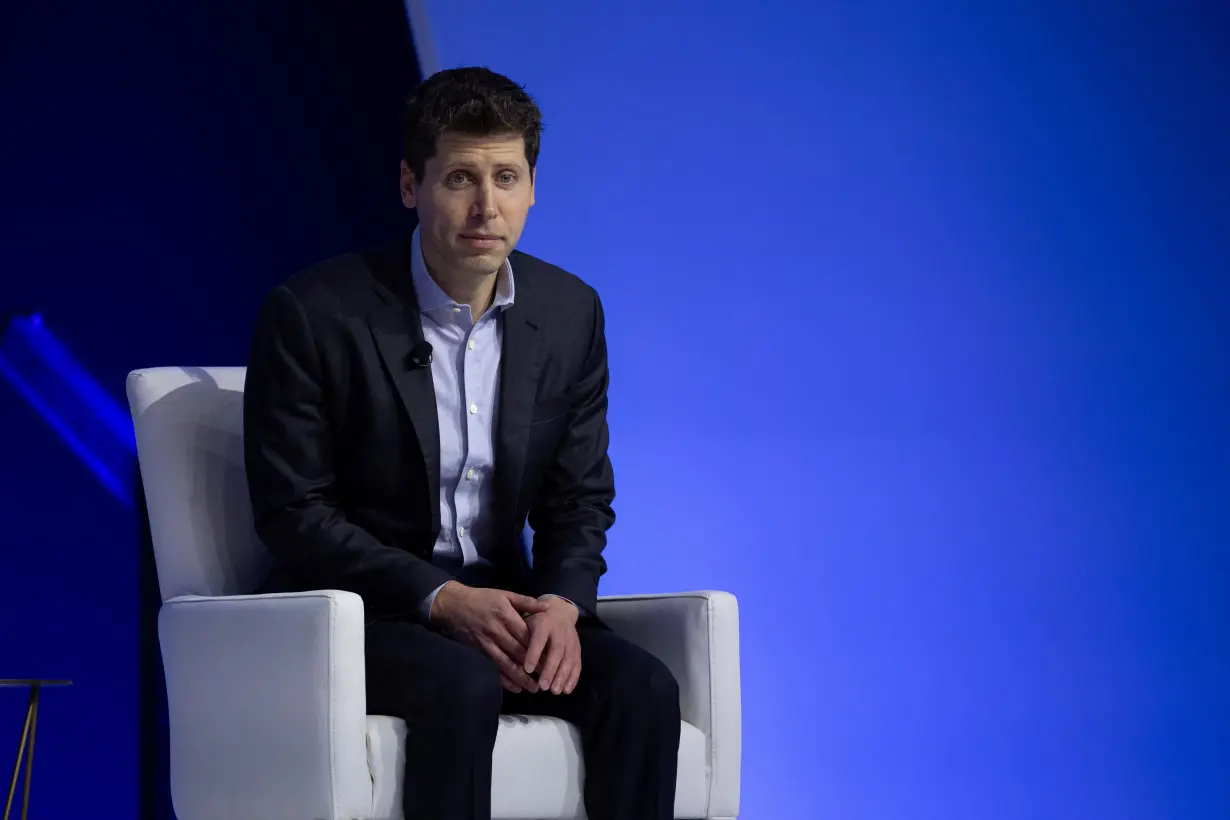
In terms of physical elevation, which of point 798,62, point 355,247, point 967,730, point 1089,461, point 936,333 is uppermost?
point 798,62

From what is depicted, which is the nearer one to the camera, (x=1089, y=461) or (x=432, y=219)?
(x=432, y=219)

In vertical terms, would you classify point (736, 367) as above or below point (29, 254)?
below

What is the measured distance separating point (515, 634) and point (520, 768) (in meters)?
0.17

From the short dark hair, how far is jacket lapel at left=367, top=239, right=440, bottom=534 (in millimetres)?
200

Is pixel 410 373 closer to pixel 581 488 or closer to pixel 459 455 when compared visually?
pixel 459 455

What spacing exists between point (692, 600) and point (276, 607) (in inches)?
23.4

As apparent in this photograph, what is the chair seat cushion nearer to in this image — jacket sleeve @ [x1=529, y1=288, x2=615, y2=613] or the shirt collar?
jacket sleeve @ [x1=529, y1=288, x2=615, y2=613]

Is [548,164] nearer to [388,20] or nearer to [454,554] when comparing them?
[388,20]

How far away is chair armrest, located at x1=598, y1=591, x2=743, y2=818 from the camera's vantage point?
1947 millimetres

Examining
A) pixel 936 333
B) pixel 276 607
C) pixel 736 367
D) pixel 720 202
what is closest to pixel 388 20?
pixel 720 202

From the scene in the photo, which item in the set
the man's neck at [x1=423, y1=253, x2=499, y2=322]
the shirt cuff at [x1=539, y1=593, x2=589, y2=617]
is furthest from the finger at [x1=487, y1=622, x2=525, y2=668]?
the man's neck at [x1=423, y1=253, x2=499, y2=322]

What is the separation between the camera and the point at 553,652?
5.96 ft

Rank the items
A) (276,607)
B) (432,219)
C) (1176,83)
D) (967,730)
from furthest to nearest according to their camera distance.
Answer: (1176,83) → (967,730) → (432,219) → (276,607)

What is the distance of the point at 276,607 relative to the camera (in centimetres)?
173
